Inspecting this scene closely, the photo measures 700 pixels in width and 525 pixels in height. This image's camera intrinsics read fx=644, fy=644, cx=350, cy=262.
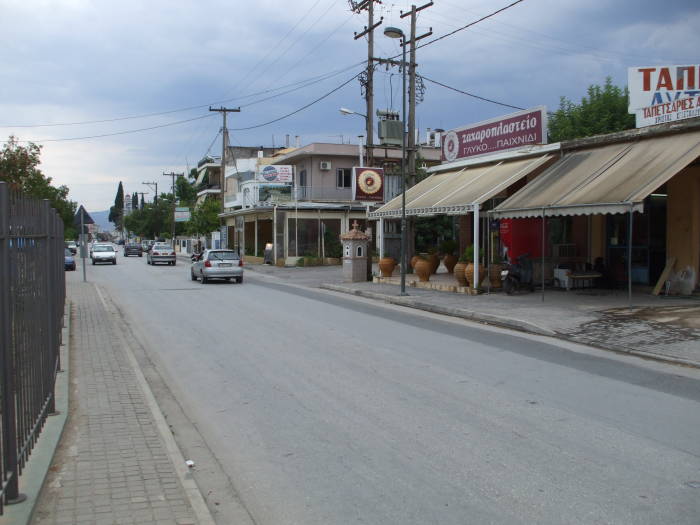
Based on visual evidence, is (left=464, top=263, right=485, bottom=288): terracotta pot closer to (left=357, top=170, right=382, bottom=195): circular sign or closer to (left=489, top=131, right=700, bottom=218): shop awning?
(left=489, top=131, right=700, bottom=218): shop awning

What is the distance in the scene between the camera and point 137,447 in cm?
561

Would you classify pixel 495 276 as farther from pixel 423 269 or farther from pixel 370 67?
pixel 370 67

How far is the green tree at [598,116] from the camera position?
36.0 m

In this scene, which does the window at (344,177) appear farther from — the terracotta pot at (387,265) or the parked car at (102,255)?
the terracotta pot at (387,265)

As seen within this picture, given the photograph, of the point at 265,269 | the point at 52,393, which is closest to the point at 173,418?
the point at 52,393

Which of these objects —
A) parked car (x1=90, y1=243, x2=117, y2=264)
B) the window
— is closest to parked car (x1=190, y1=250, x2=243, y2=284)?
Answer: the window

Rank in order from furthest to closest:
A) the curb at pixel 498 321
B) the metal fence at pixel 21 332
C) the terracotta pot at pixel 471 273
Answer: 1. the terracotta pot at pixel 471 273
2. the curb at pixel 498 321
3. the metal fence at pixel 21 332

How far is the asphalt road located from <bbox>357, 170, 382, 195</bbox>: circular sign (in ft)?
59.0

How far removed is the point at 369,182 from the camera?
3000 cm

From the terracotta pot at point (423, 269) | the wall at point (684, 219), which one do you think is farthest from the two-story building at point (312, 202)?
the wall at point (684, 219)

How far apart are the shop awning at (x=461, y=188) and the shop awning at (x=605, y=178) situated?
28.0 inches

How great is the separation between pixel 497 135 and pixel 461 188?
2.44m

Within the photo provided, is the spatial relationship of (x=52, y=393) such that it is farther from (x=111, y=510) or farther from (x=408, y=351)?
(x=408, y=351)

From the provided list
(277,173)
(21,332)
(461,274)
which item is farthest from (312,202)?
(21,332)
